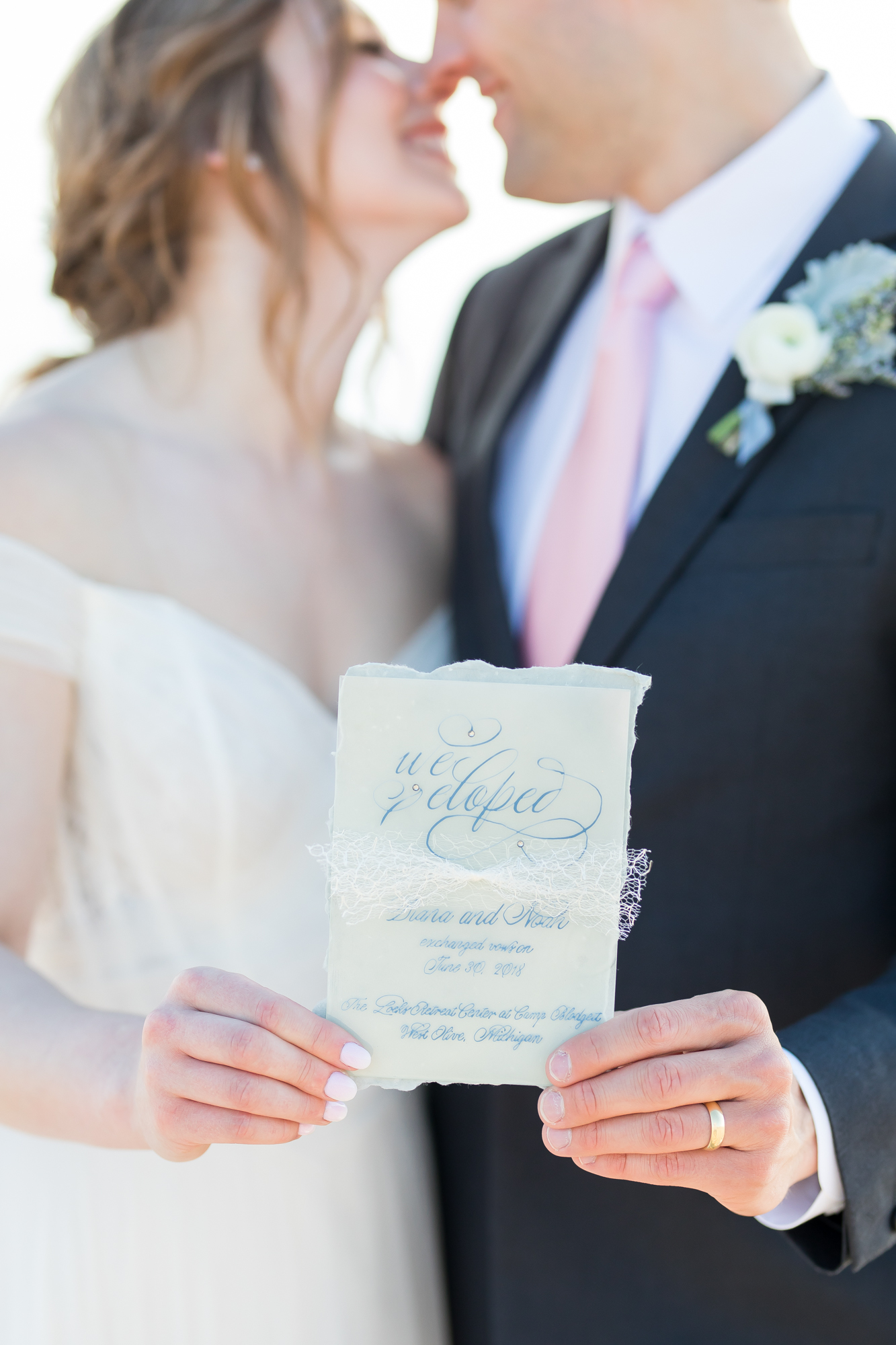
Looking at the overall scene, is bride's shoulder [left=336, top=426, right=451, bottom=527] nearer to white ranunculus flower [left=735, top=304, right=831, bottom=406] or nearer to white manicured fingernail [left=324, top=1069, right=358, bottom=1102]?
white ranunculus flower [left=735, top=304, right=831, bottom=406]

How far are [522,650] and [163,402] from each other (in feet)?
3.09

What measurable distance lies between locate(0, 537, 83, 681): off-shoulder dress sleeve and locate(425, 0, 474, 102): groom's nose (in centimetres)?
150

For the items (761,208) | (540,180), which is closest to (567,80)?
(540,180)

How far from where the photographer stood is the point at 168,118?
2.22 meters

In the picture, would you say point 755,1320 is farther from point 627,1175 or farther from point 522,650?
point 522,650

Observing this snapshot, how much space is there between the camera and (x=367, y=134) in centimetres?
233

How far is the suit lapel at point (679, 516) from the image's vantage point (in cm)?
182

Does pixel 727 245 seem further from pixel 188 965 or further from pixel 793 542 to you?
pixel 188 965

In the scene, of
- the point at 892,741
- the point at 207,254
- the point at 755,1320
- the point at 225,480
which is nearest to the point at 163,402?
the point at 225,480

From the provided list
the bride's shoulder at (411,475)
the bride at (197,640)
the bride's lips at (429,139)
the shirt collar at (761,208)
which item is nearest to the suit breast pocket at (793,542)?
the shirt collar at (761,208)

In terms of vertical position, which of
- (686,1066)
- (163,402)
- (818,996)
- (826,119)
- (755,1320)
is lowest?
(755,1320)

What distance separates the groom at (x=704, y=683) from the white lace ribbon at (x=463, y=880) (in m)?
0.14

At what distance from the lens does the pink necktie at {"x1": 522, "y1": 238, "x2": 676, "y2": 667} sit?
2.05 m

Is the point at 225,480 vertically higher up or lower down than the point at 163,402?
lower down
